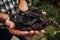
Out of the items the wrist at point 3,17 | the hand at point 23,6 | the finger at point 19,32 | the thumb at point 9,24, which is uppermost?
the hand at point 23,6

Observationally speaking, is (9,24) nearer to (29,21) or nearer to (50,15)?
(29,21)

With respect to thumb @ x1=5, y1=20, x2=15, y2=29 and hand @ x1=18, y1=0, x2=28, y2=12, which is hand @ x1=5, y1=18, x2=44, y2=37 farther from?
hand @ x1=18, y1=0, x2=28, y2=12

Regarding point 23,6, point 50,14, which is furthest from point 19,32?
point 50,14

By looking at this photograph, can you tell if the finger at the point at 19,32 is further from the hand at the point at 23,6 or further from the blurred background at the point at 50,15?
the hand at the point at 23,6

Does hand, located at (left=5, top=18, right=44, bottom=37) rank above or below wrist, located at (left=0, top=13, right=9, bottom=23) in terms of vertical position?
below

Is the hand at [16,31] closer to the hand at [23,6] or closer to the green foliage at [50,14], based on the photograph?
the green foliage at [50,14]

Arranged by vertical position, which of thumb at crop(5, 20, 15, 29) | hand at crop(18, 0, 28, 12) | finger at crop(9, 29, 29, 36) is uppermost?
hand at crop(18, 0, 28, 12)

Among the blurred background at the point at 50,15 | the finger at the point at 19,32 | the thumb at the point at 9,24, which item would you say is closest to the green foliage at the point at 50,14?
the blurred background at the point at 50,15

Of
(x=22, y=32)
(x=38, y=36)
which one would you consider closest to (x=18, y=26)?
(x=22, y=32)

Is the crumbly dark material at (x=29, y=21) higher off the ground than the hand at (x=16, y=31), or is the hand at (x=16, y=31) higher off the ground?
the crumbly dark material at (x=29, y=21)

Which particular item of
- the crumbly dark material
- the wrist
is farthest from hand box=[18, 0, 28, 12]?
the wrist

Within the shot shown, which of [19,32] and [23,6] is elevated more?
[23,6]

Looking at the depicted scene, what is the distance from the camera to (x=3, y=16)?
189 centimetres

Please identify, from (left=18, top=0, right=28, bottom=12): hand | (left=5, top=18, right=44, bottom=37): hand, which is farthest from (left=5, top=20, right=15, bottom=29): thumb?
(left=18, top=0, right=28, bottom=12): hand
